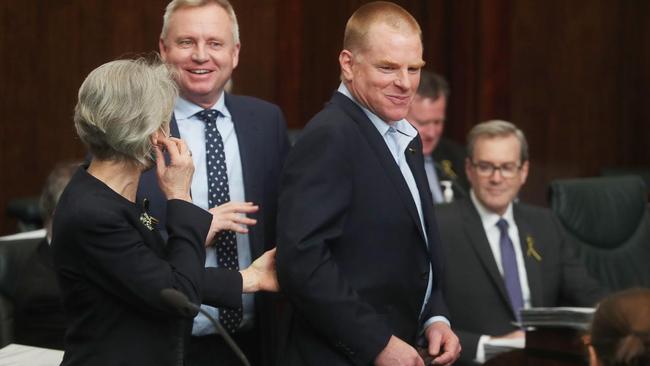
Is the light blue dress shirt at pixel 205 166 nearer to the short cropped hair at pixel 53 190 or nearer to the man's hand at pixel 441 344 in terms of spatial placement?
the man's hand at pixel 441 344

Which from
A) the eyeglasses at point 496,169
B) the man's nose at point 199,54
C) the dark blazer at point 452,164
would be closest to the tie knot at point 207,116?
the man's nose at point 199,54

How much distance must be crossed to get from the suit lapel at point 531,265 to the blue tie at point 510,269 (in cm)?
4

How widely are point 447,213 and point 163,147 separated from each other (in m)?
1.72

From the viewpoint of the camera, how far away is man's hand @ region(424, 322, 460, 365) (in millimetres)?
2521

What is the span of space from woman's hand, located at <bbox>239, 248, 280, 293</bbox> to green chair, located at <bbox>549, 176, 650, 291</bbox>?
238 centimetres

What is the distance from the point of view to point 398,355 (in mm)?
2361

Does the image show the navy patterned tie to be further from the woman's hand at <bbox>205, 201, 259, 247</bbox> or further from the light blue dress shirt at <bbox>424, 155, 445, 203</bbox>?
the light blue dress shirt at <bbox>424, 155, 445, 203</bbox>

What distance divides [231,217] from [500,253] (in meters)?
1.54

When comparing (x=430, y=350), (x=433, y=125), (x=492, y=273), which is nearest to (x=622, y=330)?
(x=430, y=350)

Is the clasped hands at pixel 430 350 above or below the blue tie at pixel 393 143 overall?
below

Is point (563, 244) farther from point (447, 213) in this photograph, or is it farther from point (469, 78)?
point (469, 78)

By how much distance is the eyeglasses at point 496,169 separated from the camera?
392cm

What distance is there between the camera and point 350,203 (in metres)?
2.38

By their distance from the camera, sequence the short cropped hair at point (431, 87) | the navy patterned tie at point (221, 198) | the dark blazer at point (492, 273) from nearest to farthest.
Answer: the navy patterned tie at point (221, 198)
the dark blazer at point (492, 273)
the short cropped hair at point (431, 87)
